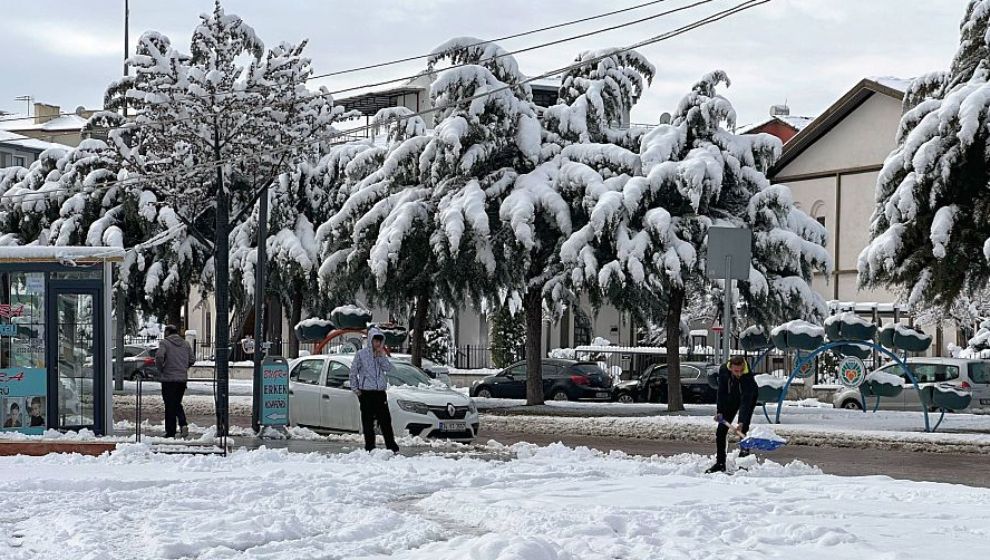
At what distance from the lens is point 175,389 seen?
22.8 meters

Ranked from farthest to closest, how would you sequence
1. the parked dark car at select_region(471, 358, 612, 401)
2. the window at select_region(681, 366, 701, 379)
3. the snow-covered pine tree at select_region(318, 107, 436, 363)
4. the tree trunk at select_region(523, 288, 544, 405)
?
1. the parked dark car at select_region(471, 358, 612, 401)
2. the window at select_region(681, 366, 701, 379)
3. the tree trunk at select_region(523, 288, 544, 405)
4. the snow-covered pine tree at select_region(318, 107, 436, 363)

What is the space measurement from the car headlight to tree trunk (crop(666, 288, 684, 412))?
34.3ft

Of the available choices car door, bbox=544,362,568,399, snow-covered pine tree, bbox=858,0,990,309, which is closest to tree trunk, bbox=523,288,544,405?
car door, bbox=544,362,568,399

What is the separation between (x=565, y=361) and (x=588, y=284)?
9.83 meters

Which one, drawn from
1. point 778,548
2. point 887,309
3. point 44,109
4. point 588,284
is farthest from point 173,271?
point 44,109

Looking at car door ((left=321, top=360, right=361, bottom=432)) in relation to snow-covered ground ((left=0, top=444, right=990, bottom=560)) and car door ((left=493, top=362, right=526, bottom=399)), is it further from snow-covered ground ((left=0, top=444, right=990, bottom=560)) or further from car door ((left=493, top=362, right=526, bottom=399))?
car door ((left=493, top=362, right=526, bottom=399))

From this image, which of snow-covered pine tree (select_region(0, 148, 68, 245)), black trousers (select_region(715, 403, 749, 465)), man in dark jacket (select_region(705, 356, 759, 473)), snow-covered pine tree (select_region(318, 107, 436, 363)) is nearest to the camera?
black trousers (select_region(715, 403, 749, 465))

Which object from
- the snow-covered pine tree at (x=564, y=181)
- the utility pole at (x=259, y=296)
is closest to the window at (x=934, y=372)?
the snow-covered pine tree at (x=564, y=181)

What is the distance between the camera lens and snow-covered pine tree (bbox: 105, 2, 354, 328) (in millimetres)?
23438

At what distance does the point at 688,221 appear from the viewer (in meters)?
31.5

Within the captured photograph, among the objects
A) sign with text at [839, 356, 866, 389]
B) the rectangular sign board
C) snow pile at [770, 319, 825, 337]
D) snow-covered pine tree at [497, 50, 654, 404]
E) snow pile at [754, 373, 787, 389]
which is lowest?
snow pile at [754, 373, 787, 389]

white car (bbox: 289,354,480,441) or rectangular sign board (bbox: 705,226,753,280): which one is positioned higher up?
rectangular sign board (bbox: 705,226,753,280)

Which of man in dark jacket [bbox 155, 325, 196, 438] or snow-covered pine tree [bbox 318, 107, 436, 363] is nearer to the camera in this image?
man in dark jacket [bbox 155, 325, 196, 438]

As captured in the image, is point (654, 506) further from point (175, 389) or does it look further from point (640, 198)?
point (640, 198)
